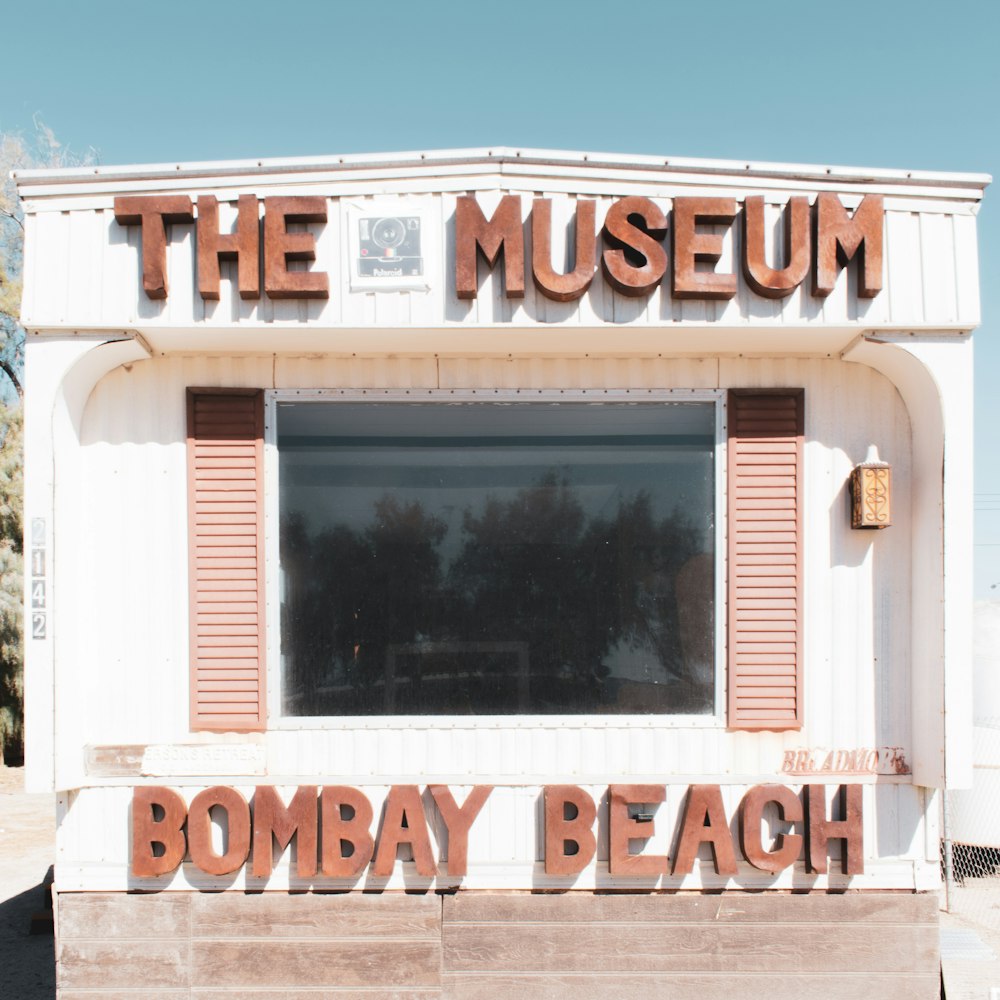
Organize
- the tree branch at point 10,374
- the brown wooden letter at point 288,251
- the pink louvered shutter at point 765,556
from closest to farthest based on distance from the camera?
the brown wooden letter at point 288,251, the pink louvered shutter at point 765,556, the tree branch at point 10,374

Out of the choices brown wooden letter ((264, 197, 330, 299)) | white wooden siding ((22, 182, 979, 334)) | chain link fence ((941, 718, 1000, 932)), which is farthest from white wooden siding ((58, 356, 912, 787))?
chain link fence ((941, 718, 1000, 932))

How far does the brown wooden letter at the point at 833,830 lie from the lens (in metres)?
4.66

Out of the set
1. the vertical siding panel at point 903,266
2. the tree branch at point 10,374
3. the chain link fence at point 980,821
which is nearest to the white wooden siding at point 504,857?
the vertical siding panel at point 903,266

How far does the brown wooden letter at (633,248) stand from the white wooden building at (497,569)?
17 mm

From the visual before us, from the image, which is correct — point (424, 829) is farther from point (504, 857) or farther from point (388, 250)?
point (388, 250)

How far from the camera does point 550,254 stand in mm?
4465

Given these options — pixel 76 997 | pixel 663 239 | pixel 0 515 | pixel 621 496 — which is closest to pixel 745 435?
pixel 621 496

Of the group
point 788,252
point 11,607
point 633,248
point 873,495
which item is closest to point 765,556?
point 873,495

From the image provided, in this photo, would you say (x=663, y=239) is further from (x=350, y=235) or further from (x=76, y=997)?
(x=76, y=997)

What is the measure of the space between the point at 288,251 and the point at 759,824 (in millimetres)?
4178

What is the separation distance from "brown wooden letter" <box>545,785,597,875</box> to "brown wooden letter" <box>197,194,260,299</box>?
3.34 meters

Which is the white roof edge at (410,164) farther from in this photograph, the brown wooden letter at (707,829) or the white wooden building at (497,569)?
the brown wooden letter at (707,829)

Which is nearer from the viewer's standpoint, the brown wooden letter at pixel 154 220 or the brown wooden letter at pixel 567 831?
the brown wooden letter at pixel 154 220

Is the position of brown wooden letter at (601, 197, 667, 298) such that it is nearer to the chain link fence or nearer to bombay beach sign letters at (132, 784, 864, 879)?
bombay beach sign letters at (132, 784, 864, 879)
